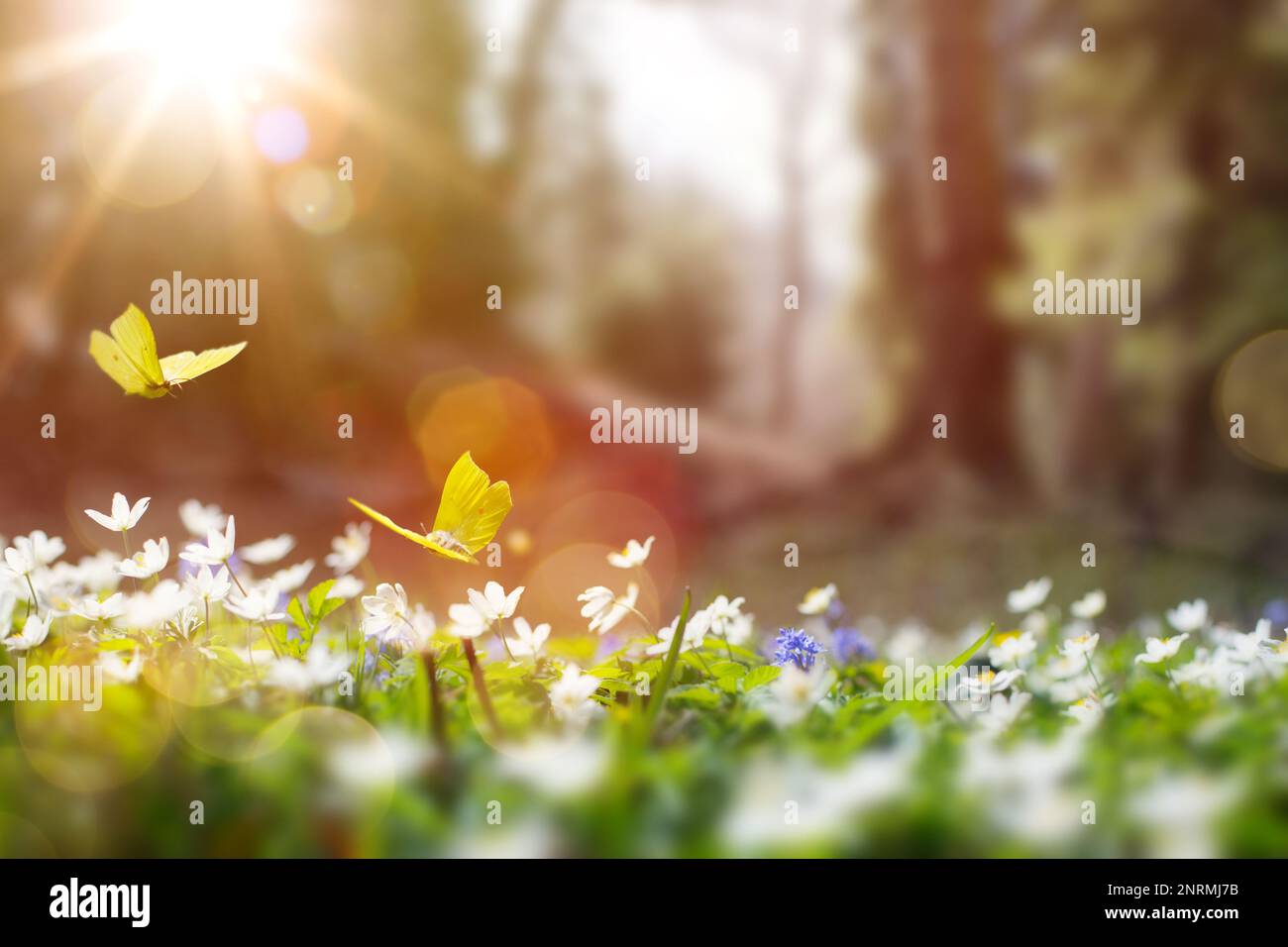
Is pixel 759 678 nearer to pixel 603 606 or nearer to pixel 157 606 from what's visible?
pixel 603 606

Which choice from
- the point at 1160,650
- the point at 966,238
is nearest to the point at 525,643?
the point at 1160,650

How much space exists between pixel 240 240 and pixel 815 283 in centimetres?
937

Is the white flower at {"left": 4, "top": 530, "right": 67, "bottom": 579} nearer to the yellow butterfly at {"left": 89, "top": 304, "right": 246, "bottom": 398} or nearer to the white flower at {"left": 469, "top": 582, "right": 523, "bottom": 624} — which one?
the yellow butterfly at {"left": 89, "top": 304, "right": 246, "bottom": 398}

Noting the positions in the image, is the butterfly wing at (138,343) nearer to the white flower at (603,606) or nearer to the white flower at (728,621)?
the white flower at (603,606)

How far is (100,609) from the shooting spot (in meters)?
1.41

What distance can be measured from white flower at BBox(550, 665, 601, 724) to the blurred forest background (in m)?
4.94

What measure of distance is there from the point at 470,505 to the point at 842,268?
10.7 m

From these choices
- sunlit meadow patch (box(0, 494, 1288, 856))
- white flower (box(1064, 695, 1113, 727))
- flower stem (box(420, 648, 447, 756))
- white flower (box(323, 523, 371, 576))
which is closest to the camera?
sunlit meadow patch (box(0, 494, 1288, 856))

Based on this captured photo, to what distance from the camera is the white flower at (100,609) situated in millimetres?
1402

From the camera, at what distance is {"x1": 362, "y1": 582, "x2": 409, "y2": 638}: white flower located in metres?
1.31

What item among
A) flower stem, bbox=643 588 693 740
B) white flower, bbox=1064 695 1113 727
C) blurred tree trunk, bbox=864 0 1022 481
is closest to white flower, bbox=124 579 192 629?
flower stem, bbox=643 588 693 740

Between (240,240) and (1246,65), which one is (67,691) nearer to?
(240,240)

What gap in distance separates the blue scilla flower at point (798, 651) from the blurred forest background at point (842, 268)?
462cm
